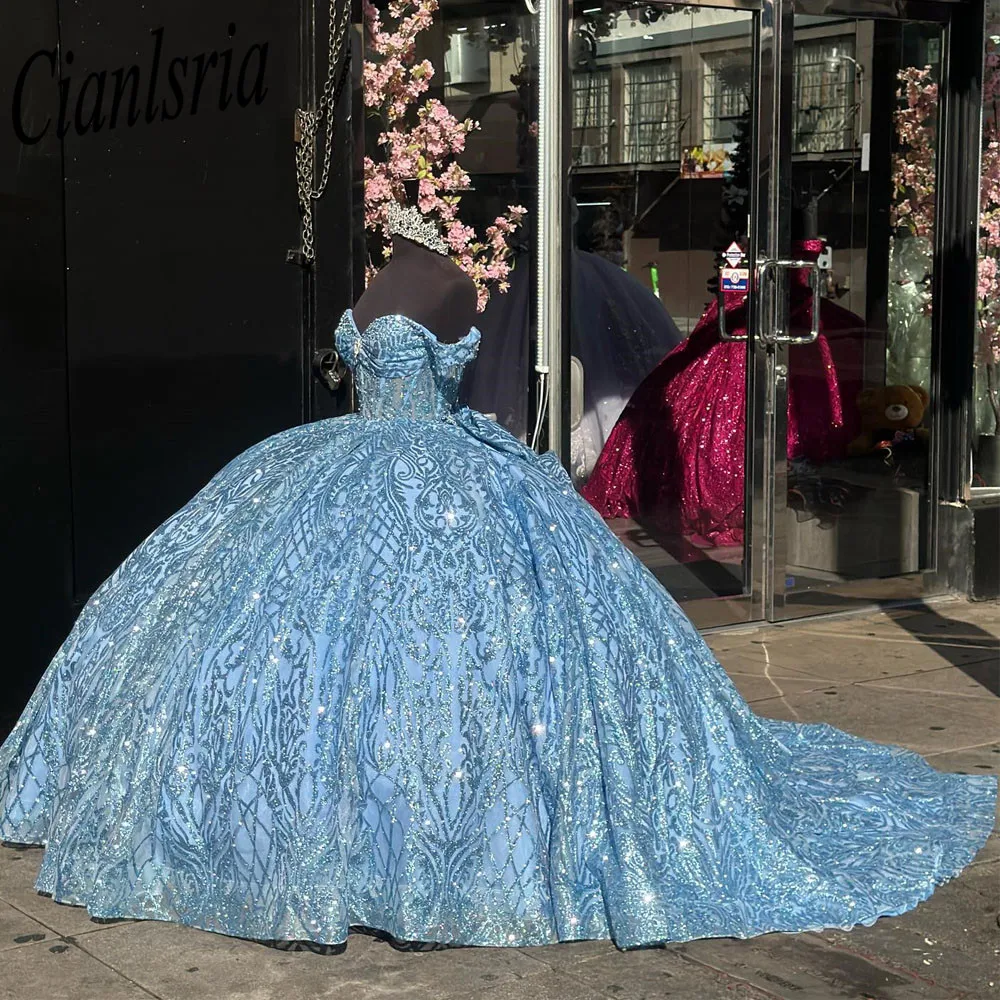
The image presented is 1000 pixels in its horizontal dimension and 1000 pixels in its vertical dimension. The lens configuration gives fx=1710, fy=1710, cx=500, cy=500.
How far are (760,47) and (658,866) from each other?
371 centimetres

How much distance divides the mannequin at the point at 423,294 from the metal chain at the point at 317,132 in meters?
1.35

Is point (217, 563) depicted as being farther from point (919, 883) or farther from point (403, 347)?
point (919, 883)

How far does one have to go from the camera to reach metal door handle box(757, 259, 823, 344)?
6.40 meters

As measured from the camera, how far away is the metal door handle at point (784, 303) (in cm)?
640

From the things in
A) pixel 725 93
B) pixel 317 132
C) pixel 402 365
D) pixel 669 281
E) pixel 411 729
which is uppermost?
pixel 725 93

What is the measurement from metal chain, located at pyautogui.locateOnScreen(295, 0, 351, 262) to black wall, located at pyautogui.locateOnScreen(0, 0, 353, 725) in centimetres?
4

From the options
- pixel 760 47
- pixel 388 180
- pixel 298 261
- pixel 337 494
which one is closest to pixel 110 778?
pixel 337 494

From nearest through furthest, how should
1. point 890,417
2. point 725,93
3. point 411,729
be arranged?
point 411,729, point 725,93, point 890,417

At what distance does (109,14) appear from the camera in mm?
4922

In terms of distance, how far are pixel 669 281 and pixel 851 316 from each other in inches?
34.4

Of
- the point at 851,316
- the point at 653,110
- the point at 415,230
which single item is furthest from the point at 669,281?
the point at 415,230

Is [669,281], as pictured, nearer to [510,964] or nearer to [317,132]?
[317,132]

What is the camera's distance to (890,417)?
6941mm

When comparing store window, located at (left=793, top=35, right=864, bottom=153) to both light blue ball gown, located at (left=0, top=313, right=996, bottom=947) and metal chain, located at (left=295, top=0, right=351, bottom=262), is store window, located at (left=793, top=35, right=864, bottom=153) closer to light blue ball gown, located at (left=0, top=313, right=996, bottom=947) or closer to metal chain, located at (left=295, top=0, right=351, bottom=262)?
Answer: metal chain, located at (left=295, top=0, right=351, bottom=262)
